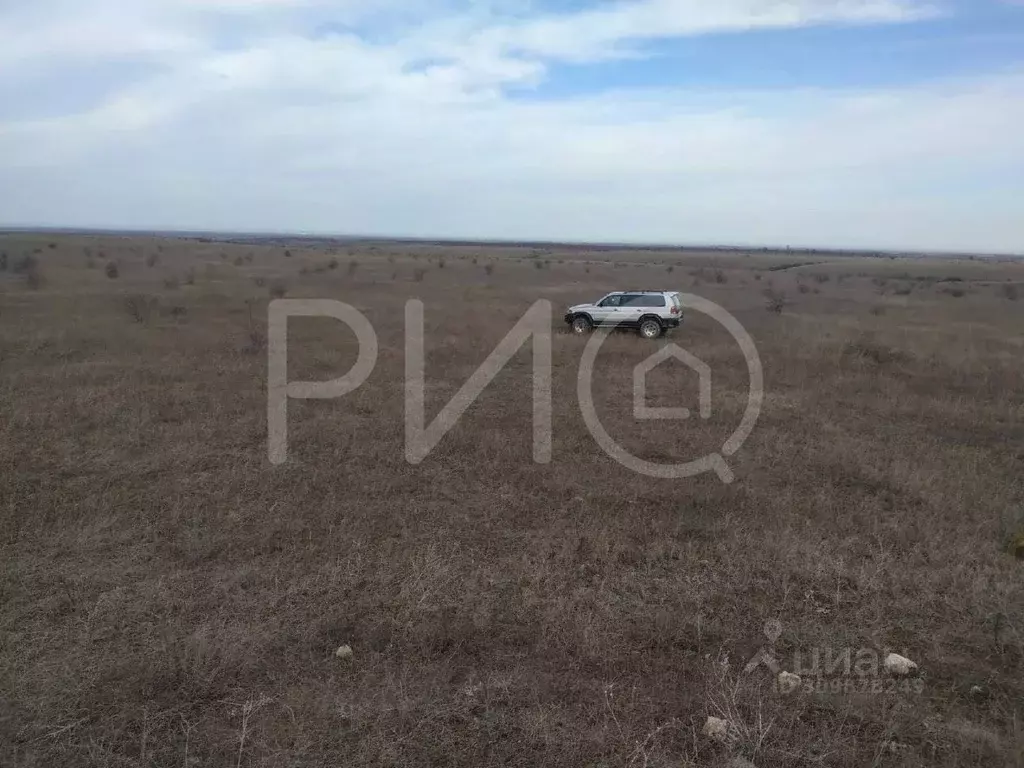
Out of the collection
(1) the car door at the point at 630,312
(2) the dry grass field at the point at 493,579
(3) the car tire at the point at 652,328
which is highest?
(1) the car door at the point at 630,312

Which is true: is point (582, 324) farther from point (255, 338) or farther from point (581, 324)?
point (255, 338)

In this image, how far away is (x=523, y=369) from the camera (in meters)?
14.6

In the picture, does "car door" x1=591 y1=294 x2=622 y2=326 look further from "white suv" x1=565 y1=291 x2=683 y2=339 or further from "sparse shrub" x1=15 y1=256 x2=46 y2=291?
"sparse shrub" x1=15 y1=256 x2=46 y2=291

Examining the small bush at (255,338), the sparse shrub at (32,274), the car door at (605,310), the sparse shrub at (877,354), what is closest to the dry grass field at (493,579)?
the small bush at (255,338)

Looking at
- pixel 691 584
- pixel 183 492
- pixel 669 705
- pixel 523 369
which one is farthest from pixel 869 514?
pixel 523 369

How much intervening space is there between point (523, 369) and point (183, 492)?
27.4ft

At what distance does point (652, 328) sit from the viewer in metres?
20.0

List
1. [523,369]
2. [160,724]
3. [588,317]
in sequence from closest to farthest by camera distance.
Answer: [160,724] < [523,369] < [588,317]

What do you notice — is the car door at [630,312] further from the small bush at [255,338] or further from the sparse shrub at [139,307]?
the sparse shrub at [139,307]

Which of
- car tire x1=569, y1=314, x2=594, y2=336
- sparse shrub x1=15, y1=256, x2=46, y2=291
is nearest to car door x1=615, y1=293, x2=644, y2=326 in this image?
car tire x1=569, y1=314, x2=594, y2=336

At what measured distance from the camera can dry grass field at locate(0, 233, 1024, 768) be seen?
3844mm

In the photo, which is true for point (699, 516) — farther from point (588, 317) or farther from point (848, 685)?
point (588, 317)

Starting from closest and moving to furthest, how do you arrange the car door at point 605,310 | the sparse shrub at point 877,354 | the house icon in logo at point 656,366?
the house icon in logo at point 656,366 < the sparse shrub at point 877,354 < the car door at point 605,310

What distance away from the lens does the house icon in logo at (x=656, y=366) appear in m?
11.2
